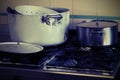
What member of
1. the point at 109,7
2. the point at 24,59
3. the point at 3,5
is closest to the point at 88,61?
the point at 24,59

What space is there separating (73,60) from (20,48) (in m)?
0.29

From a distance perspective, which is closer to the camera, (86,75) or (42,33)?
(86,75)

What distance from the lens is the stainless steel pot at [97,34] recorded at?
1.47m

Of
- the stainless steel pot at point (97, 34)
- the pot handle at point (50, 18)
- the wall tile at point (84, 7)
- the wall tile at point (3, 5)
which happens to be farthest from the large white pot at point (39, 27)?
the wall tile at point (3, 5)

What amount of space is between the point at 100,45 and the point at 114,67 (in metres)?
0.26

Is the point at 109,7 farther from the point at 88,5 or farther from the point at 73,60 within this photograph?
the point at 73,60

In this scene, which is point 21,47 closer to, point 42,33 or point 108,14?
point 42,33

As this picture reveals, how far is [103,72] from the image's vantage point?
1208mm

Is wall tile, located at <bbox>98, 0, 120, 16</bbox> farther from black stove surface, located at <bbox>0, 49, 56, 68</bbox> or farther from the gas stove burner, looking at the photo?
black stove surface, located at <bbox>0, 49, 56, 68</bbox>

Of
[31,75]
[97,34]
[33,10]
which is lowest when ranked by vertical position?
[31,75]

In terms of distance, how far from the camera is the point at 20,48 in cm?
148

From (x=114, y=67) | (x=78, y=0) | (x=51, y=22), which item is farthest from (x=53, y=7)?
Answer: (x=114, y=67)

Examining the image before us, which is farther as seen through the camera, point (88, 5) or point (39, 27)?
point (88, 5)

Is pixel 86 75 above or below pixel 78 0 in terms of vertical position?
below
